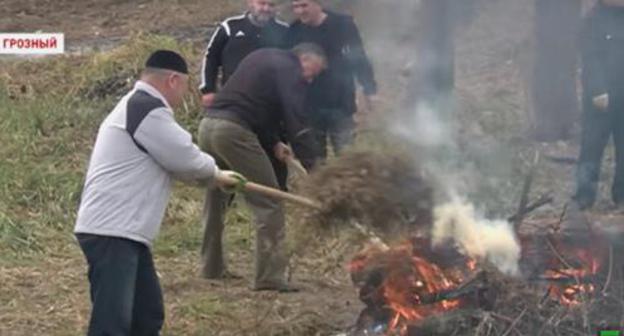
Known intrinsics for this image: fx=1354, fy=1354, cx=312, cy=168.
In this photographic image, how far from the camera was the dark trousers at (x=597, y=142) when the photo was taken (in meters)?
10.7

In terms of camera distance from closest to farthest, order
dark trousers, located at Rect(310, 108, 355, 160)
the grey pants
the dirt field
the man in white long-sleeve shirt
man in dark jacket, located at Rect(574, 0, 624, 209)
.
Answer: the man in white long-sleeve shirt
the dirt field
the grey pants
dark trousers, located at Rect(310, 108, 355, 160)
man in dark jacket, located at Rect(574, 0, 624, 209)

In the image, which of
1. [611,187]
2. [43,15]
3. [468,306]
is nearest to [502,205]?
[468,306]

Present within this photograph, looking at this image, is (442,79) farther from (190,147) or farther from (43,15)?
(43,15)

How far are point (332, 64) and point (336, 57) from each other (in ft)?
0.20

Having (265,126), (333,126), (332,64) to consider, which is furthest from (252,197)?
(332,64)

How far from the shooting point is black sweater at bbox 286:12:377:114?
9852mm

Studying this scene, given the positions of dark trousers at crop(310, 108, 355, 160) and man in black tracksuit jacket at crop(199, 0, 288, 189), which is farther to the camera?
dark trousers at crop(310, 108, 355, 160)

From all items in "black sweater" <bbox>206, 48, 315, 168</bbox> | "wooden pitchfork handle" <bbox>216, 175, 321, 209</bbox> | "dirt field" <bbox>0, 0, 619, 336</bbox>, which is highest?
"black sweater" <bbox>206, 48, 315, 168</bbox>

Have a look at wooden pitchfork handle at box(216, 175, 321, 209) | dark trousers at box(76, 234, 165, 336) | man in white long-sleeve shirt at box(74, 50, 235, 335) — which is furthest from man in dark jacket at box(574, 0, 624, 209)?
dark trousers at box(76, 234, 165, 336)

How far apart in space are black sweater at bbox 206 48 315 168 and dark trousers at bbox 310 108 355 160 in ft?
2.56

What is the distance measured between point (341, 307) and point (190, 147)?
7.56ft

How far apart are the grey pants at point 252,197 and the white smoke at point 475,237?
1.48m

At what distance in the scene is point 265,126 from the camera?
8883 millimetres

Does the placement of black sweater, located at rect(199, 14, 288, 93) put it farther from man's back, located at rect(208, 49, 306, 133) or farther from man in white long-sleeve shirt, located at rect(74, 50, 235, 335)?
man in white long-sleeve shirt, located at rect(74, 50, 235, 335)
